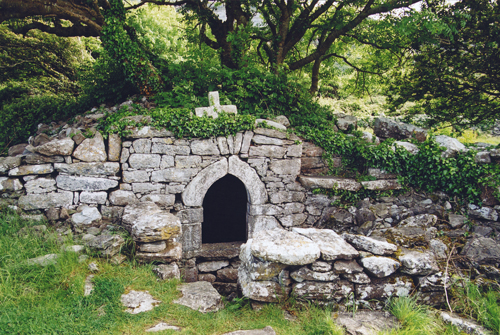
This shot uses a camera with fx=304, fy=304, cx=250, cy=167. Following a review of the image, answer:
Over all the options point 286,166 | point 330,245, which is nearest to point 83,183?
point 286,166

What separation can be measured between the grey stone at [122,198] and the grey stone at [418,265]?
4.25 m

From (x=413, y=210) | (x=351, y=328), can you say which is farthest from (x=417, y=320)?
(x=413, y=210)

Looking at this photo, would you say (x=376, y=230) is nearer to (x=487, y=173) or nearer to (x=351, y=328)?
(x=487, y=173)

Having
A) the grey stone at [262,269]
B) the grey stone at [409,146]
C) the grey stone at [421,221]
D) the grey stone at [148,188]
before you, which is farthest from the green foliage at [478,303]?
the grey stone at [148,188]

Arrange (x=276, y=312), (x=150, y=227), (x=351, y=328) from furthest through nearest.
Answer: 1. (x=150, y=227)
2. (x=276, y=312)
3. (x=351, y=328)

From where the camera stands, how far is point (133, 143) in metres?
5.25

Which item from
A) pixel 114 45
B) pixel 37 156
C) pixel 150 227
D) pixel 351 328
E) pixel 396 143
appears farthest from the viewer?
pixel 396 143

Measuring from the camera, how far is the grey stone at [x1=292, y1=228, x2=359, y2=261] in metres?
3.60

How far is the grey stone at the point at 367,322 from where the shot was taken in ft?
9.77

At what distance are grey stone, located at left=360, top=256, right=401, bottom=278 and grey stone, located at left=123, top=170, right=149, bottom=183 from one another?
3.74 metres

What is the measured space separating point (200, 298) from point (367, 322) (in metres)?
1.92

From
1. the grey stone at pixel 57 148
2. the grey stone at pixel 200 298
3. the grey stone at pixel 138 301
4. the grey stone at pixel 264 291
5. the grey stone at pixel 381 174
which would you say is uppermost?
the grey stone at pixel 57 148

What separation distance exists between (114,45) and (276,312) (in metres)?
A: 5.35

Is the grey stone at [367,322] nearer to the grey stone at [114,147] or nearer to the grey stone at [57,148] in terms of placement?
the grey stone at [114,147]
